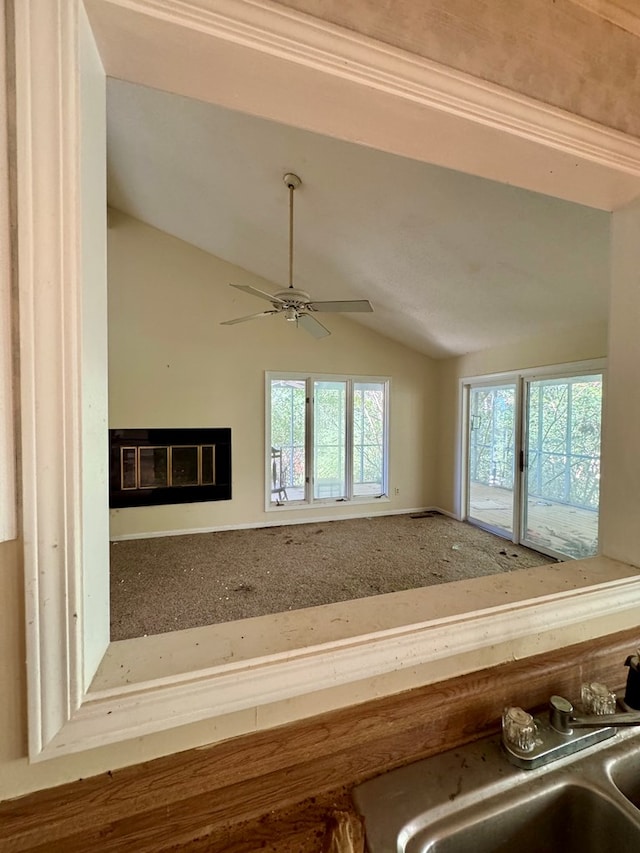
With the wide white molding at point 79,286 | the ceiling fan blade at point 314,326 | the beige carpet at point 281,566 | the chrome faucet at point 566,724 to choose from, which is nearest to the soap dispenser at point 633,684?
the chrome faucet at point 566,724

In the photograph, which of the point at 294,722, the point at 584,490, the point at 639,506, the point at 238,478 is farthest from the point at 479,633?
the point at 238,478

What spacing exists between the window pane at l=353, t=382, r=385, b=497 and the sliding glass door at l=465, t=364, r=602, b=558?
3.98 ft

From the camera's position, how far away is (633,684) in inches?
30.4

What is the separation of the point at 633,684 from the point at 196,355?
438 cm

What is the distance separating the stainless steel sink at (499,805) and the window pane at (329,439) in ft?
13.6

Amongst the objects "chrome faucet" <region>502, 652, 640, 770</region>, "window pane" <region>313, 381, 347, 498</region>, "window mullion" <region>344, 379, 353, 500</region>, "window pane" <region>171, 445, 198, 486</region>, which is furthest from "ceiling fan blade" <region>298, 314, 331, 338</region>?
"chrome faucet" <region>502, 652, 640, 770</region>

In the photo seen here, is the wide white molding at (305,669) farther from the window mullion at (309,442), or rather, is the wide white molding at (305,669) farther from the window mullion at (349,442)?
the window mullion at (349,442)

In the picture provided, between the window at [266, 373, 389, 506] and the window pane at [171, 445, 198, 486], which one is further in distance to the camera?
the window at [266, 373, 389, 506]

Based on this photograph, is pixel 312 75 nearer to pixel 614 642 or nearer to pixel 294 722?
pixel 294 722

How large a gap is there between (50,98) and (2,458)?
44 cm

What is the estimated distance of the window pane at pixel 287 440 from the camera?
183 inches

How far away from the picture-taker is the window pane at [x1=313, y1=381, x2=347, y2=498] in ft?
15.8

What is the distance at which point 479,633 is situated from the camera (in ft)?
2.27

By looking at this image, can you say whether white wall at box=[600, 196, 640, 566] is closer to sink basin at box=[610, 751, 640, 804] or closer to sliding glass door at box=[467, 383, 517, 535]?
sink basin at box=[610, 751, 640, 804]
